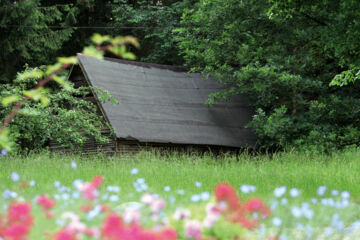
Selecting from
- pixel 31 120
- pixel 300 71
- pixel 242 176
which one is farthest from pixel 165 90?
pixel 242 176

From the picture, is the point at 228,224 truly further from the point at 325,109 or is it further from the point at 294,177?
the point at 325,109

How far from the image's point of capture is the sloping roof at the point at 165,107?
698 inches

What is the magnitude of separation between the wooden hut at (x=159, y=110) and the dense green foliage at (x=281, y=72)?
1.28 m

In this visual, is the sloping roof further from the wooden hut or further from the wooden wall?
the wooden wall

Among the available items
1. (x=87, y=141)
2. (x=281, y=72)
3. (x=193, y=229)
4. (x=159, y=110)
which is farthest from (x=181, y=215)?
(x=159, y=110)

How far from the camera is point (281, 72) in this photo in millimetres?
17328

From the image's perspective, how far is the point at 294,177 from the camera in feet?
27.3

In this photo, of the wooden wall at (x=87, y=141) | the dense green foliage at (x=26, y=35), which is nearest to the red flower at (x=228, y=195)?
the wooden wall at (x=87, y=141)

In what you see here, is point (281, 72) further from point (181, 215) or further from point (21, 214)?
point (21, 214)

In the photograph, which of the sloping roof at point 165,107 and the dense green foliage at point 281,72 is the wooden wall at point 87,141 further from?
the dense green foliage at point 281,72

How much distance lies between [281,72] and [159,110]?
15.6 feet

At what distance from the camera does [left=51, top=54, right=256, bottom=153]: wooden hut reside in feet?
57.5

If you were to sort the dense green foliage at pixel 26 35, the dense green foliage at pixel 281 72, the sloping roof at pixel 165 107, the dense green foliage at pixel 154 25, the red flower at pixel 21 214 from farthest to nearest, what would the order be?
the dense green foliage at pixel 154 25 → the dense green foliage at pixel 26 35 → the sloping roof at pixel 165 107 → the dense green foliage at pixel 281 72 → the red flower at pixel 21 214

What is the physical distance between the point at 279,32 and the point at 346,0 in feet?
30.0
